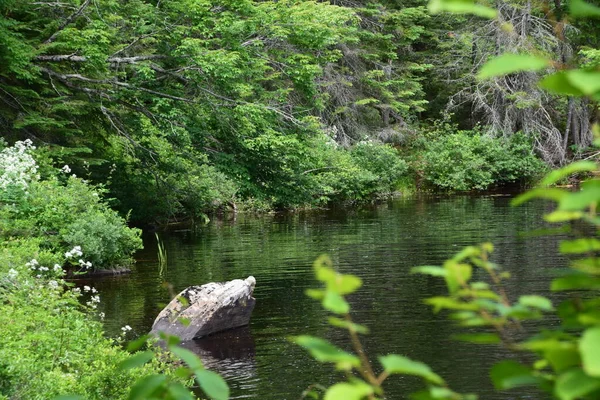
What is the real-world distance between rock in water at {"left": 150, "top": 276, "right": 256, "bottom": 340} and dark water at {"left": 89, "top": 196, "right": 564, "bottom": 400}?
28 centimetres

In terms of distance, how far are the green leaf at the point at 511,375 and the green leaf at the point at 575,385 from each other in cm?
10

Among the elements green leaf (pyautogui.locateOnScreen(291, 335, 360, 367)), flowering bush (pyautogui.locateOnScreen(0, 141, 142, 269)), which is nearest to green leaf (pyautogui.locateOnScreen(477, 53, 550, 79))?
green leaf (pyautogui.locateOnScreen(291, 335, 360, 367))

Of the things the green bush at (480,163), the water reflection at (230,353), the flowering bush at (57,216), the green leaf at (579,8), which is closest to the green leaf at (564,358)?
the green leaf at (579,8)

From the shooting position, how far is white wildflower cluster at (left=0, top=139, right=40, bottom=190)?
14922 mm

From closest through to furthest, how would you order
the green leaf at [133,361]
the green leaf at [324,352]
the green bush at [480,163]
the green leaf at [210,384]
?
the green leaf at [324,352]
the green leaf at [210,384]
the green leaf at [133,361]
the green bush at [480,163]

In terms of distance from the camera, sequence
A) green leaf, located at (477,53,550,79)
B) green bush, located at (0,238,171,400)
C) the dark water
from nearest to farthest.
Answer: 1. green leaf, located at (477,53,550,79)
2. green bush, located at (0,238,171,400)
3. the dark water

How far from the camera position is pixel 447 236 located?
2053 cm

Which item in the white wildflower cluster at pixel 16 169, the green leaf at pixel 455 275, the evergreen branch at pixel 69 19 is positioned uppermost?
the evergreen branch at pixel 69 19

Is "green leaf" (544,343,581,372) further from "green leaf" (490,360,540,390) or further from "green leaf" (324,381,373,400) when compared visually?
"green leaf" (324,381,373,400)

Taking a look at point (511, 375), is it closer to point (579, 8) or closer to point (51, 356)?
point (579, 8)

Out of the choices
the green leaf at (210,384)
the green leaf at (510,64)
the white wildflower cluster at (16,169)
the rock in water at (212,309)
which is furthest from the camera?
the white wildflower cluster at (16,169)

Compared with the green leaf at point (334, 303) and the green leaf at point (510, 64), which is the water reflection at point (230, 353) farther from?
the green leaf at point (510, 64)

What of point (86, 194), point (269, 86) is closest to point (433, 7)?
point (86, 194)

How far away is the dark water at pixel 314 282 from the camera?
32.1 feet
